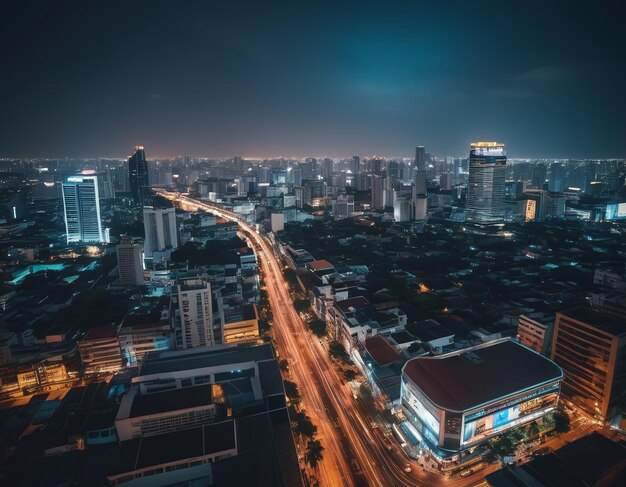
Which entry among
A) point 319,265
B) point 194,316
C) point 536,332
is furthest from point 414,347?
point 319,265

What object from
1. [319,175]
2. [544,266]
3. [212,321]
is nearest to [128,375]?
[212,321]

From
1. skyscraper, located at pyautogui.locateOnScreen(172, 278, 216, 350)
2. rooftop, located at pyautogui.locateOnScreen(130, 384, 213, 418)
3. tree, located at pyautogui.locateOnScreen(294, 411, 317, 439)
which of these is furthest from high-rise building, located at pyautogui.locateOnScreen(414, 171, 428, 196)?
rooftop, located at pyautogui.locateOnScreen(130, 384, 213, 418)

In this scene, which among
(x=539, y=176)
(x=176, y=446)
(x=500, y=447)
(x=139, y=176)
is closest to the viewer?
(x=176, y=446)

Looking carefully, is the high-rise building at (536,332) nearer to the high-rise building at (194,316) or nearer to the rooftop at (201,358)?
the rooftop at (201,358)

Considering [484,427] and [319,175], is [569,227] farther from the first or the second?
[319,175]

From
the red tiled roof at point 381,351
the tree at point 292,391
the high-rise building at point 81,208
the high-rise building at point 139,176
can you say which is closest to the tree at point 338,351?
the red tiled roof at point 381,351

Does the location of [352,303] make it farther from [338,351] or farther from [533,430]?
[533,430]

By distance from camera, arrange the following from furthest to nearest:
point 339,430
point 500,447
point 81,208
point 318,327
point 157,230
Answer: point 81,208
point 157,230
point 318,327
point 339,430
point 500,447
